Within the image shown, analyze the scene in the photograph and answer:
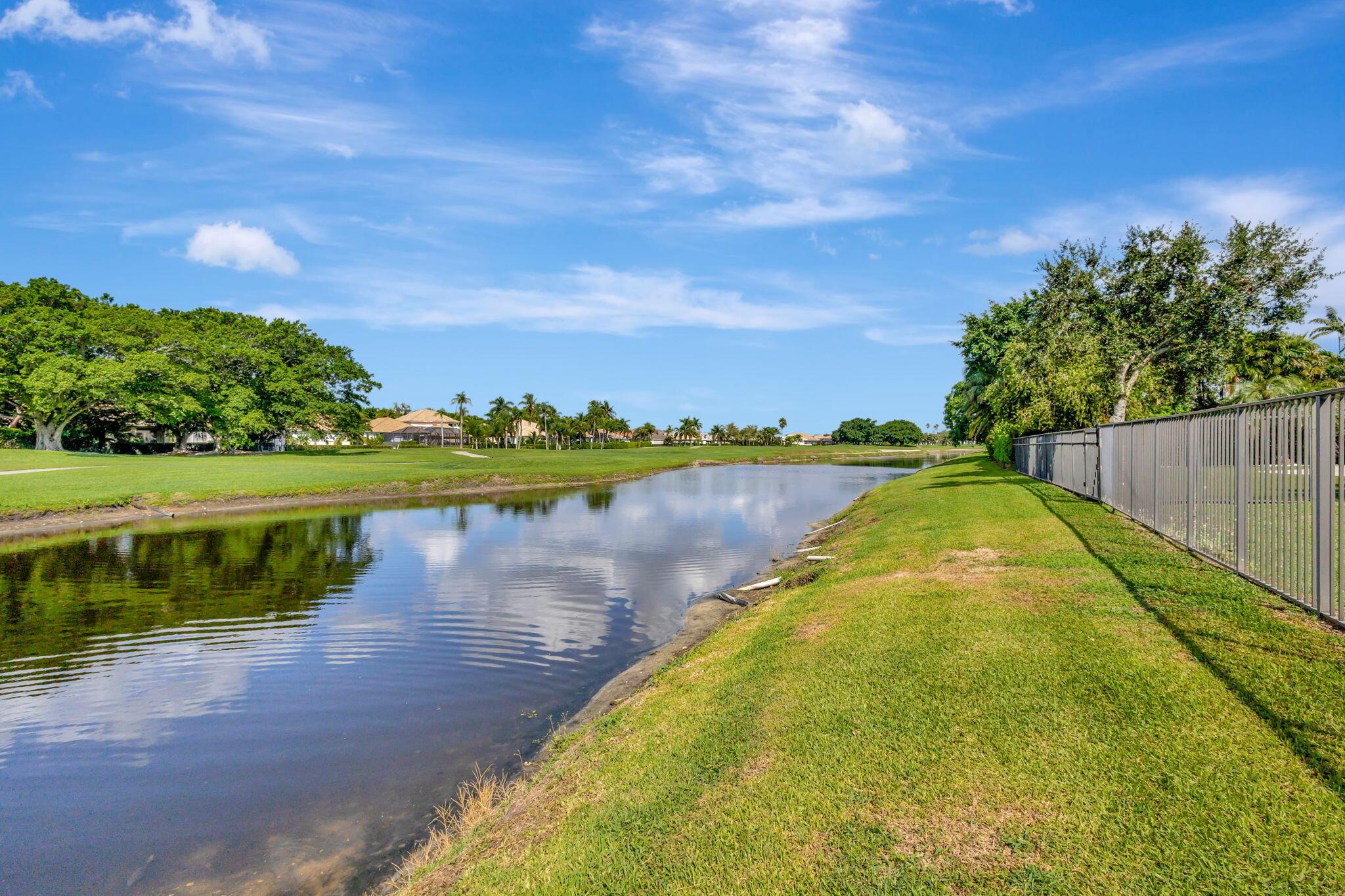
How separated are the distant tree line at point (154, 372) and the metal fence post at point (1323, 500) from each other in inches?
2487

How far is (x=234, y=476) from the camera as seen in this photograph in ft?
125

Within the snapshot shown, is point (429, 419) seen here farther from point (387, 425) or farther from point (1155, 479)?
point (1155, 479)

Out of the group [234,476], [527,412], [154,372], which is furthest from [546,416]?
[234,476]

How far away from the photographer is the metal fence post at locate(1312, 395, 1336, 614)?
6543 millimetres

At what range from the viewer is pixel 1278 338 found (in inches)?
1121

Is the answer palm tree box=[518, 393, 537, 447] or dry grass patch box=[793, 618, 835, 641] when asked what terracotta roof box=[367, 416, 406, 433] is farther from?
dry grass patch box=[793, 618, 835, 641]

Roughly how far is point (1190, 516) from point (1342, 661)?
572 centimetres

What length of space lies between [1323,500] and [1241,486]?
2315 mm

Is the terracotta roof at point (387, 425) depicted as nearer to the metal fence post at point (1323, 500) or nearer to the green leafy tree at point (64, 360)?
the green leafy tree at point (64, 360)

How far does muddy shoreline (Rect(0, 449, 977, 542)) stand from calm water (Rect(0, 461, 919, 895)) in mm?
4740

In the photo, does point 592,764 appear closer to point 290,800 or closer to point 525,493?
point 290,800

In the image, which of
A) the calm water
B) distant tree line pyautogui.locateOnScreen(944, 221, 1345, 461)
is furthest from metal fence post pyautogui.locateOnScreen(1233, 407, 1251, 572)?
distant tree line pyautogui.locateOnScreen(944, 221, 1345, 461)

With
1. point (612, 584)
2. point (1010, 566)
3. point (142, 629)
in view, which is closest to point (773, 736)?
point (1010, 566)

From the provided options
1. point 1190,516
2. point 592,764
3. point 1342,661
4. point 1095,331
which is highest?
point 1095,331
